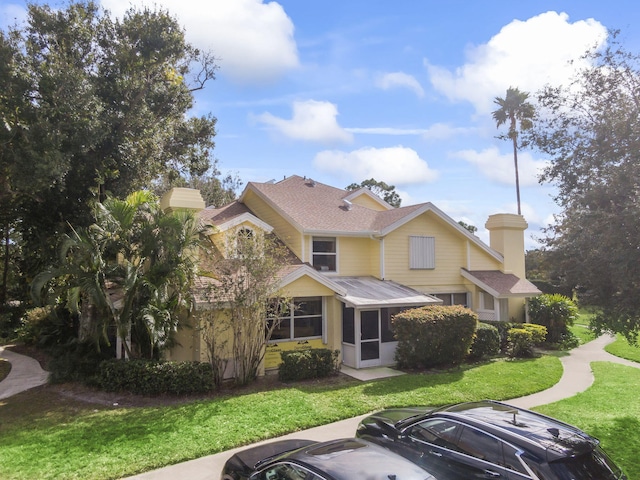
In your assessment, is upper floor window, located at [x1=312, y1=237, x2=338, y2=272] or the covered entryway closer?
the covered entryway

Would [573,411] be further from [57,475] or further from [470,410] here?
[57,475]

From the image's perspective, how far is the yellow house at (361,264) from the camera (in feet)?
55.3

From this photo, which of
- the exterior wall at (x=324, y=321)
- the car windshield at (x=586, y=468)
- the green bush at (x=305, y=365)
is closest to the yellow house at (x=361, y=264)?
the exterior wall at (x=324, y=321)

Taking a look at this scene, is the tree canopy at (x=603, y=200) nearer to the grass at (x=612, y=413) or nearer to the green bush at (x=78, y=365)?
the grass at (x=612, y=413)

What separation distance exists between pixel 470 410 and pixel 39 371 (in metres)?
15.9

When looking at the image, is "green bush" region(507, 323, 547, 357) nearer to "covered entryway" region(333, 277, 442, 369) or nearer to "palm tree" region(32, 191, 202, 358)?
"covered entryway" region(333, 277, 442, 369)

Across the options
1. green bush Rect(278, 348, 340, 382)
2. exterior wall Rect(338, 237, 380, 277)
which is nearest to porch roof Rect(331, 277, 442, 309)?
exterior wall Rect(338, 237, 380, 277)

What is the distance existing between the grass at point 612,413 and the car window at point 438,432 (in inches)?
153

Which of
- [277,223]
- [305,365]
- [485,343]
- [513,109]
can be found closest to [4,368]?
[305,365]

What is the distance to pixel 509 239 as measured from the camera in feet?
80.5

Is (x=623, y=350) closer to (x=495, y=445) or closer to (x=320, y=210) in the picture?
(x=320, y=210)

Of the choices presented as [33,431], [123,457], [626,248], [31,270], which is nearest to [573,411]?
[626,248]

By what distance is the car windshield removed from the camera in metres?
5.22

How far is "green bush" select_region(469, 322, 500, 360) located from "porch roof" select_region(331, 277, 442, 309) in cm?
219
